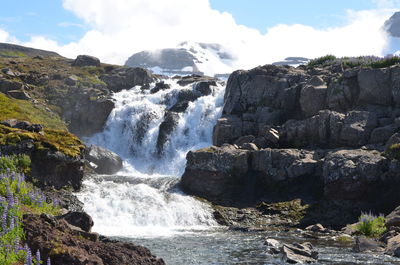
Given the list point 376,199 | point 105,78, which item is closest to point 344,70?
point 376,199

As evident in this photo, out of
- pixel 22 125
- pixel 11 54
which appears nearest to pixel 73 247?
pixel 22 125

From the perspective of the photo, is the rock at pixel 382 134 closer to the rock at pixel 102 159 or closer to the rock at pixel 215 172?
the rock at pixel 215 172

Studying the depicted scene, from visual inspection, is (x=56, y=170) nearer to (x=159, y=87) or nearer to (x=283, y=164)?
(x=283, y=164)

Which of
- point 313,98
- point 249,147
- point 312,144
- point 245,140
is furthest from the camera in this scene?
point 313,98

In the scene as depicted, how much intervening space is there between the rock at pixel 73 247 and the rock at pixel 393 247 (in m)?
14.6

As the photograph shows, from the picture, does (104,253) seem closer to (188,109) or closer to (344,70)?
(344,70)

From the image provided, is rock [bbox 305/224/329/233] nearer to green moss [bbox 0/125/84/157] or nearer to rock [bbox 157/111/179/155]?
green moss [bbox 0/125/84/157]

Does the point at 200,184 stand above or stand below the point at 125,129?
below

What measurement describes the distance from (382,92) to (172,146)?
27258 millimetres

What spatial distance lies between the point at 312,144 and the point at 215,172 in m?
11.5

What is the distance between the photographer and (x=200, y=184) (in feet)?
155

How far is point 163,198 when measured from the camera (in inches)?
1708

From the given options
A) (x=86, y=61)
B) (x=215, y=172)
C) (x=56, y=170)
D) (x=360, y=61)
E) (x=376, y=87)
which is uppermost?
(x=86, y=61)

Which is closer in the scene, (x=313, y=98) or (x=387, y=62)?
(x=313, y=98)
